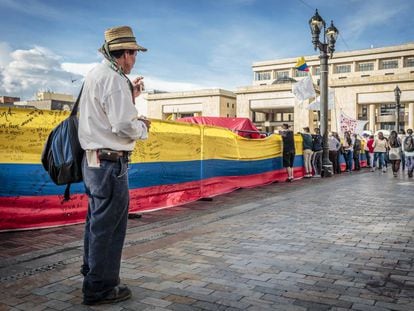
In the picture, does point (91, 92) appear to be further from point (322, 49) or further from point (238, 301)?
point (322, 49)

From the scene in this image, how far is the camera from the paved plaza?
326 centimetres

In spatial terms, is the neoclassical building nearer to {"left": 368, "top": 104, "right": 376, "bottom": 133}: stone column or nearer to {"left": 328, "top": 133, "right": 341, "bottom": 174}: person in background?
{"left": 368, "top": 104, "right": 376, "bottom": 133}: stone column

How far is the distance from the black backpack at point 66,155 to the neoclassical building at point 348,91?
25601 mm

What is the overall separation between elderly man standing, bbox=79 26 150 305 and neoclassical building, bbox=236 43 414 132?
25541 mm

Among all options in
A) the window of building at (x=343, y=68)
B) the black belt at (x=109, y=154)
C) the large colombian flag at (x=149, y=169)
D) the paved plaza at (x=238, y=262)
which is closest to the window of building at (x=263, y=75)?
the window of building at (x=343, y=68)

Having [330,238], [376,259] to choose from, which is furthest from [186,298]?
[330,238]

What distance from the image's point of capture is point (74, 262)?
169 inches

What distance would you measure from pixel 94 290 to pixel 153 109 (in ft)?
253

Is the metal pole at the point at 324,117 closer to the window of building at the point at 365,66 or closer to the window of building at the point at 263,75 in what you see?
the window of building at the point at 365,66

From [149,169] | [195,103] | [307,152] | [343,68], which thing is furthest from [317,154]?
[343,68]

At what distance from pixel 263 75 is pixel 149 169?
103 meters

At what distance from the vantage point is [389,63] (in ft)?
298

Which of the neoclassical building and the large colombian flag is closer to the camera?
the large colombian flag

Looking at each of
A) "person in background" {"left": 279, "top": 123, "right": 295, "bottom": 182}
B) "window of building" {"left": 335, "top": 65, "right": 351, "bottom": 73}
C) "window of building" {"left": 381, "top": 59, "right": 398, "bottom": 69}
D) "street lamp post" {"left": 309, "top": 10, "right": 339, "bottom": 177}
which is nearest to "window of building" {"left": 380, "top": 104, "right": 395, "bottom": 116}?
"window of building" {"left": 381, "top": 59, "right": 398, "bottom": 69}
